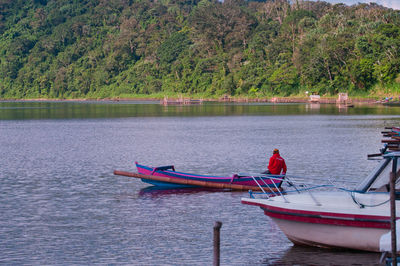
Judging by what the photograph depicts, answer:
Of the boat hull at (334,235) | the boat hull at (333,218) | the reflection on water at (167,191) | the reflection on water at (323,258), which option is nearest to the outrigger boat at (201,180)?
the reflection on water at (167,191)

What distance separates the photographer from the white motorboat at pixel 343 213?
1623 centimetres

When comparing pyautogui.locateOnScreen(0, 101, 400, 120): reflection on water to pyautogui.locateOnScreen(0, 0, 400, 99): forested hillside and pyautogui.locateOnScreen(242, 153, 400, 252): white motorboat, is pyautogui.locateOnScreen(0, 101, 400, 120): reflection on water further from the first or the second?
pyautogui.locateOnScreen(242, 153, 400, 252): white motorboat

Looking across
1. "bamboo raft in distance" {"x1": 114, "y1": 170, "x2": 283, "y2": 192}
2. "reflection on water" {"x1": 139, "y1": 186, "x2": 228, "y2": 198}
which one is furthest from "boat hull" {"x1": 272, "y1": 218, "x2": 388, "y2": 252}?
"reflection on water" {"x1": 139, "y1": 186, "x2": 228, "y2": 198}

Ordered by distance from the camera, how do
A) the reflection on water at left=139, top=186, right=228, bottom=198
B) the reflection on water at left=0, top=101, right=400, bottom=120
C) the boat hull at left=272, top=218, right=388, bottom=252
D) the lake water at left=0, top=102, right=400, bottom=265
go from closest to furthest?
the boat hull at left=272, top=218, right=388, bottom=252
the lake water at left=0, top=102, right=400, bottom=265
the reflection on water at left=139, top=186, right=228, bottom=198
the reflection on water at left=0, top=101, right=400, bottom=120

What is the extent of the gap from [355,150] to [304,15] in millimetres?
115046

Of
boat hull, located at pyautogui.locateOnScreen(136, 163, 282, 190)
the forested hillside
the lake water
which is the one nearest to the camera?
the lake water

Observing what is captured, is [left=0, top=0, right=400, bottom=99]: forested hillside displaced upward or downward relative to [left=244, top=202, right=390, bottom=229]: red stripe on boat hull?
upward

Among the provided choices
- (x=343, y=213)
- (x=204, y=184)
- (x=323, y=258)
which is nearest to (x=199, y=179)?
(x=204, y=184)

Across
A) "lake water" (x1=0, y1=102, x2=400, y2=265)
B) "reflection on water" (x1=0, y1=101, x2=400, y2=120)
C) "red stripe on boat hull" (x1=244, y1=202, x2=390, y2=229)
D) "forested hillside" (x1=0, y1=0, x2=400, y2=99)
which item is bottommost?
"lake water" (x1=0, y1=102, x2=400, y2=265)

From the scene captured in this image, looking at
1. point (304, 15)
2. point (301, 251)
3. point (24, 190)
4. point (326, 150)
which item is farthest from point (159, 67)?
point (301, 251)

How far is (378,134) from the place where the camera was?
193 feet

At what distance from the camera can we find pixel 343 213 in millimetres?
16297

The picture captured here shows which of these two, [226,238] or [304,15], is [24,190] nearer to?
[226,238]

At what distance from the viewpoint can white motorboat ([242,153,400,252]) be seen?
16234 mm
